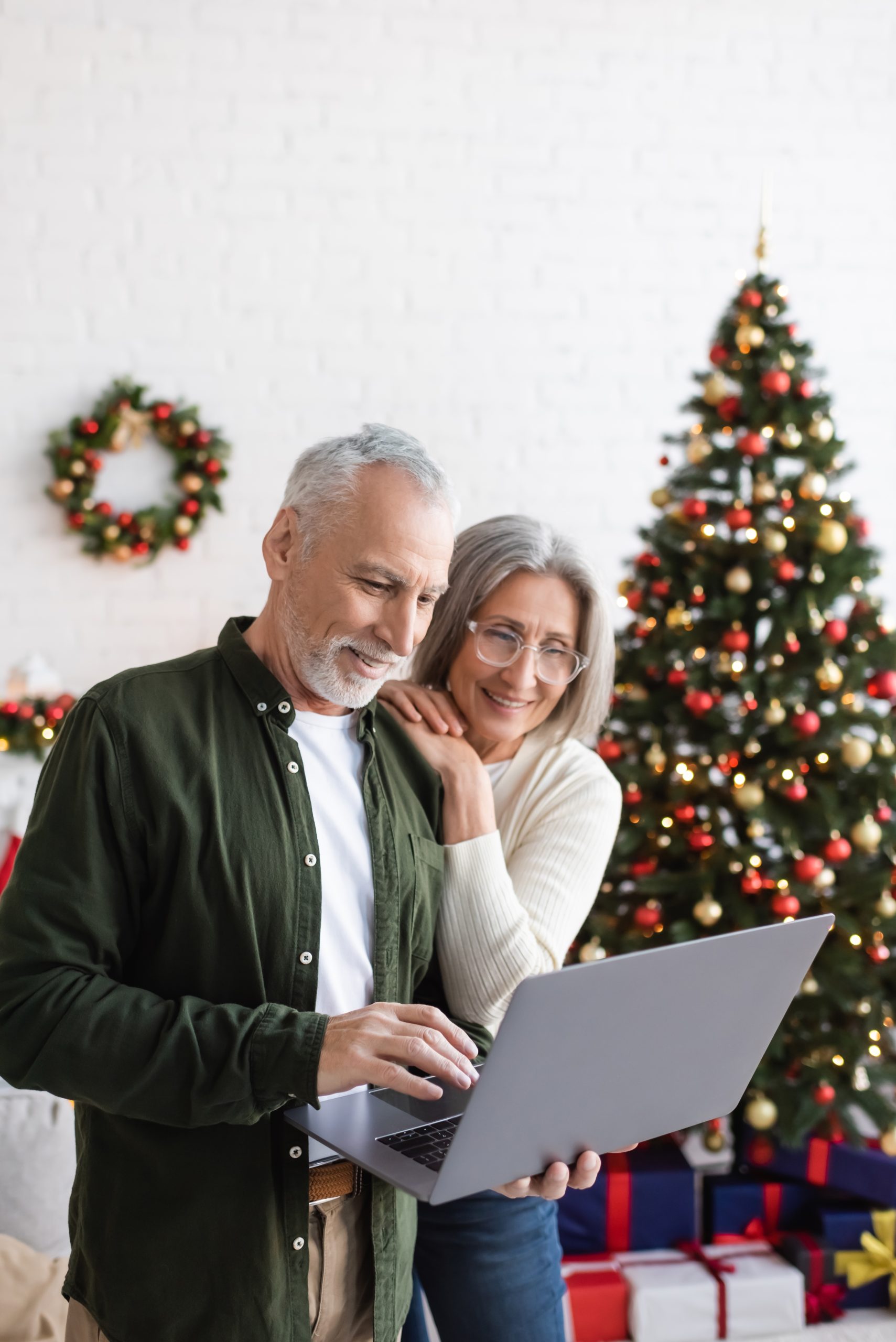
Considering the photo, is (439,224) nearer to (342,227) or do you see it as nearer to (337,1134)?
(342,227)

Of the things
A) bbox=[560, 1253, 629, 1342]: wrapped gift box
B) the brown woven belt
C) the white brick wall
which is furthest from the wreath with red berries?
the brown woven belt

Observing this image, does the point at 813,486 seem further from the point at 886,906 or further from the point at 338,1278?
the point at 338,1278

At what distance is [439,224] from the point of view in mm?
3750

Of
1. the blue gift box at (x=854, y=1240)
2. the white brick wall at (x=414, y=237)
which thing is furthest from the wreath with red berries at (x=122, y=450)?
the blue gift box at (x=854, y=1240)

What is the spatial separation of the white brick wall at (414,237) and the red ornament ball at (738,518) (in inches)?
45.4

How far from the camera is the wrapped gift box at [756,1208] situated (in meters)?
2.71

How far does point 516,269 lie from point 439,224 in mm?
287

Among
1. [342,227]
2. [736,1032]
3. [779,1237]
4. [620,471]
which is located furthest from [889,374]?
[736,1032]

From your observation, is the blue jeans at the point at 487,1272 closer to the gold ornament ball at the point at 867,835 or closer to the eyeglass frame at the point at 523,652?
the eyeglass frame at the point at 523,652

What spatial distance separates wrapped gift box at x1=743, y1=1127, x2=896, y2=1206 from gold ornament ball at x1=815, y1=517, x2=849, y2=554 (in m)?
1.36

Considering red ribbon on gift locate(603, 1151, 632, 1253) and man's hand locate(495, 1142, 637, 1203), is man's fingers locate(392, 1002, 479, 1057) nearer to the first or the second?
man's hand locate(495, 1142, 637, 1203)

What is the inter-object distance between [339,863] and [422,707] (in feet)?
1.50

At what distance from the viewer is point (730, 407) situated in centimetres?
277

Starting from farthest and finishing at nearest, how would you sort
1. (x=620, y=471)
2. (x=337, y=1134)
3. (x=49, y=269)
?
(x=620, y=471), (x=49, y=269), (x=337, y=1134)
